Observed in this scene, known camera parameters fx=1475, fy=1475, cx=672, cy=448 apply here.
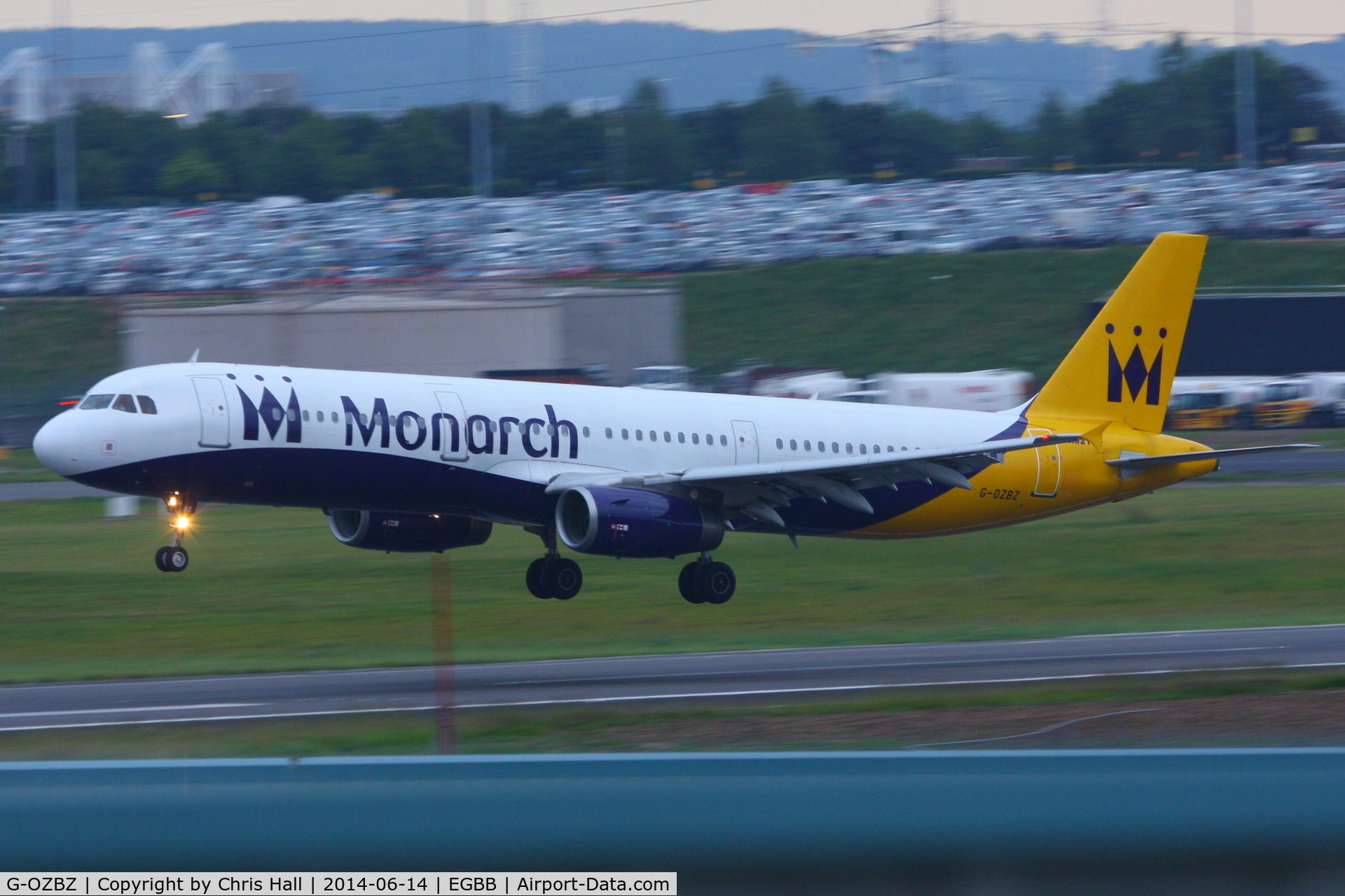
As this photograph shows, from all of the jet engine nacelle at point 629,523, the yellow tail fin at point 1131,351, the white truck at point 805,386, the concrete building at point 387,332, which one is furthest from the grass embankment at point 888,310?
the jet engine nacelle at point 629,523

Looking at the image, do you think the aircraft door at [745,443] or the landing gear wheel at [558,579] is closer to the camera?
the landing gear wheel at [558,579]

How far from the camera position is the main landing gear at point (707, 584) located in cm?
2800

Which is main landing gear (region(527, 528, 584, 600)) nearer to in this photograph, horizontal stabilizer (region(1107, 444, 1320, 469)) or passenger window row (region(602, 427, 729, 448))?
passenger window row (region(602, 427, 729, 448))

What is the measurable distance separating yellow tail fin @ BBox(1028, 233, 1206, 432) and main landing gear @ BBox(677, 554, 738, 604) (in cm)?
802

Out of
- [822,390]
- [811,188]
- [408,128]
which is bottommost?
[822,390]

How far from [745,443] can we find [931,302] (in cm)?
6549

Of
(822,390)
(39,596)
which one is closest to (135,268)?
(822,390)


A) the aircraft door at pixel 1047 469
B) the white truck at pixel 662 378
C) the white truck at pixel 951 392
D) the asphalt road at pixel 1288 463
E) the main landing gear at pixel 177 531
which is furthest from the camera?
the white truck at pixel 662 378

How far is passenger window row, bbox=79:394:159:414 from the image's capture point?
930 inches

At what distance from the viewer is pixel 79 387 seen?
230 ft

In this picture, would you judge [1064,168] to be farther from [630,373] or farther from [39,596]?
[39,596]

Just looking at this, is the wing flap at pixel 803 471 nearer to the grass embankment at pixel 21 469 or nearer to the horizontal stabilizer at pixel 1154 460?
the horizontal stabilizer at pixel 1154 460

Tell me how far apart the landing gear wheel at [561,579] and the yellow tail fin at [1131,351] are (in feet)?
34.5

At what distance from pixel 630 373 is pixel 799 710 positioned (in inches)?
2110
